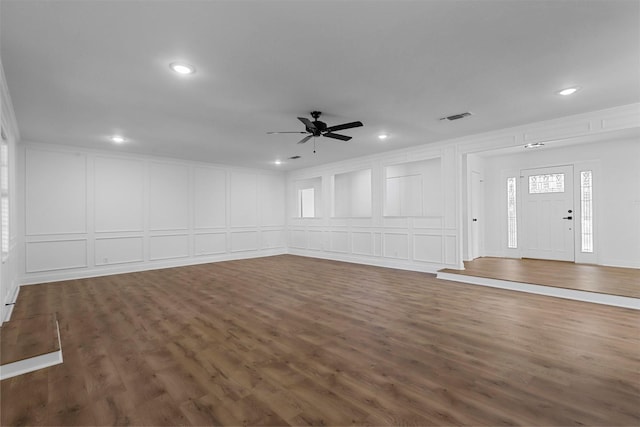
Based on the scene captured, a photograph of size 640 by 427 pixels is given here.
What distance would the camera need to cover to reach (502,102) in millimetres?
3920

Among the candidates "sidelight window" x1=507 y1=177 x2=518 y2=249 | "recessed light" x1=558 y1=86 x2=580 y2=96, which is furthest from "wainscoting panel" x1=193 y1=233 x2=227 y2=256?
"recessed light" x1=558 y1=86 x2=580 y2=96

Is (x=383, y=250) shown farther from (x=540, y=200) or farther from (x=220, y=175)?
(x=220, y=175)

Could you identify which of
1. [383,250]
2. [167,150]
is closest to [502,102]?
[383,250]

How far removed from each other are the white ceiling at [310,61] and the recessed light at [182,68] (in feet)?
0.24

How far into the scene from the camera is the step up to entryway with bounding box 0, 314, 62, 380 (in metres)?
2.33

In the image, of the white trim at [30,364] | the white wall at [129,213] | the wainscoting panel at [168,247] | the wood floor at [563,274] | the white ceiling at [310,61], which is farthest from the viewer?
the wainscoting panel at [168,247]

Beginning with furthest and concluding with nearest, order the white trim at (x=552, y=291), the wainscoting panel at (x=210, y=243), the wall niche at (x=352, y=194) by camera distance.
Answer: the wall niche at (x=352, y=194) < the wainscoting panel at (x=210, y=243) < the white trim at (x=552, y=291)

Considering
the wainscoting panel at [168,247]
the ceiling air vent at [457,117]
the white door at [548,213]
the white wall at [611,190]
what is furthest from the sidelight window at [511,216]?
the wainscoting panel at [168,247]

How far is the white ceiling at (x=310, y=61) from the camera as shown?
2.13 metres

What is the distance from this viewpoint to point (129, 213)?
6727 mm

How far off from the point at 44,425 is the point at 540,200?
338 inches

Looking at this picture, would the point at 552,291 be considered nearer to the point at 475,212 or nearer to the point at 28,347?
the point at 475,212

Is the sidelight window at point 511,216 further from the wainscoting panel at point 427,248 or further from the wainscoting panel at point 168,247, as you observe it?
the wainscoting panel at point 168,247

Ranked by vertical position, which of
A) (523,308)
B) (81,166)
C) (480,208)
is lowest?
(523,308)
